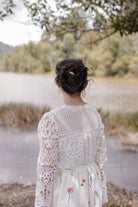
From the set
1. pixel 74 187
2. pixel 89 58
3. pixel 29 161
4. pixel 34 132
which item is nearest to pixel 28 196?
pixel 74 187

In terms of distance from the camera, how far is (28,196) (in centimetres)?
291

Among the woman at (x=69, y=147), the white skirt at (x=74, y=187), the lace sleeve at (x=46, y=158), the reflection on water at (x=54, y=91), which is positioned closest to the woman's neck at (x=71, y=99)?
the woman at (x=69, y=147)

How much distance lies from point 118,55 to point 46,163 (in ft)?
33.9

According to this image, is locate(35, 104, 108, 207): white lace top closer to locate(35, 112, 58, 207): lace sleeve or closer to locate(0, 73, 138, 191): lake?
locate(35, 112, 58, 207): lace sleeve

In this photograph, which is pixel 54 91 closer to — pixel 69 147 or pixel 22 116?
pixel 22 116

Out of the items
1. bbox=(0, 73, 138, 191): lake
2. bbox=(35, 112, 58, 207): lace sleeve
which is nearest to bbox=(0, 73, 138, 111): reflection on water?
bbox=(0, 73, 138, 191): lake

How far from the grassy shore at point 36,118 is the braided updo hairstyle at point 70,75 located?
Answer: 542 centimetres

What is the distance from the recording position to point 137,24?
269 cm

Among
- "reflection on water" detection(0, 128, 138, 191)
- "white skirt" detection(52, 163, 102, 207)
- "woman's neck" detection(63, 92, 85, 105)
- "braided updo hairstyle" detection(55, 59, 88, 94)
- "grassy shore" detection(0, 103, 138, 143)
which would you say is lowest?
"reflection on water" detection(0, 128, 138, 191)

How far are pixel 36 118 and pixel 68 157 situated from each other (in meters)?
6.54

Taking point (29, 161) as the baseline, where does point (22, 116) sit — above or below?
above

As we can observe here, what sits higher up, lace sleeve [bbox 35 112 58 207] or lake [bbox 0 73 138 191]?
lace sleeve [bbox 35 112 58 207]

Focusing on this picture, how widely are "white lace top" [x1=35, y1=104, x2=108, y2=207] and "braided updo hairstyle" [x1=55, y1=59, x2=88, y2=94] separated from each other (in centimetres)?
Result: 8

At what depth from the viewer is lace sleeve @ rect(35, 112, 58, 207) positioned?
1.11 meters
